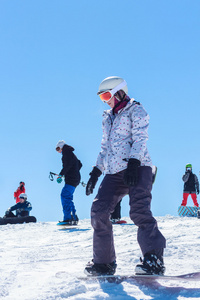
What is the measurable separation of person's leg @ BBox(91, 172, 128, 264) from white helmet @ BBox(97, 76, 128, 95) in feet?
2.83

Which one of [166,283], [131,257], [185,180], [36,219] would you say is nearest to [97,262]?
[166,283]

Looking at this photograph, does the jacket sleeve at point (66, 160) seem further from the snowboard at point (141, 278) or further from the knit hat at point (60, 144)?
the snowboard at point (141, 278)

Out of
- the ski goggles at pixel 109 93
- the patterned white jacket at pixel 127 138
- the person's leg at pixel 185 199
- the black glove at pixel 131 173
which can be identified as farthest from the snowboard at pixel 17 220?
the black glove at pixel 131 173

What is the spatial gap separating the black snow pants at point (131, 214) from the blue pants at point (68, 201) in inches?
221

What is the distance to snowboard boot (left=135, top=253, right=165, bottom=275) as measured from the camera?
2869mm

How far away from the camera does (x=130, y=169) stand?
3045 millimetres

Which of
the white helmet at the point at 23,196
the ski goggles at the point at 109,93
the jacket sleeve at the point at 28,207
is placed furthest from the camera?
the white helmet at the point at 23,196

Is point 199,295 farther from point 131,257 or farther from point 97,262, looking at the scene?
point 131,257

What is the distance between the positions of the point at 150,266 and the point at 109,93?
65.4 inches

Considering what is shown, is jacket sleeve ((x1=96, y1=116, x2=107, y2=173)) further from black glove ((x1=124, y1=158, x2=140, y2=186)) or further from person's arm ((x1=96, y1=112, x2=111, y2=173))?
black glove ((x1=124, y1=158, x2=140, y2=186))

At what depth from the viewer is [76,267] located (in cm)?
383

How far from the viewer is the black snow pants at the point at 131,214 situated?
3.02 meters

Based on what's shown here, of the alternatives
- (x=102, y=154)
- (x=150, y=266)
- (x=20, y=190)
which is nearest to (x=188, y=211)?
(x=20, y=190)

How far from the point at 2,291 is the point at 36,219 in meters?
9.69
